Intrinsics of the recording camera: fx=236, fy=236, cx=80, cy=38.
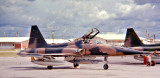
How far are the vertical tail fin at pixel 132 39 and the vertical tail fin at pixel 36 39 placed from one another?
33.3ft

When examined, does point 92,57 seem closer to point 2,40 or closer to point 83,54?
point 83,54

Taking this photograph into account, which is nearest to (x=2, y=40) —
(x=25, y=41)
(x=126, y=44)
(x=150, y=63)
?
(x=25, y=41)

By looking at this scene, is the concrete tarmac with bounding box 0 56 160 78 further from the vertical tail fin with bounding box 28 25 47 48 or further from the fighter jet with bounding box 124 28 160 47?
the fighter jet with bounding box 124 28 160 47

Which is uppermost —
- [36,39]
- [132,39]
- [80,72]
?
[132,39]

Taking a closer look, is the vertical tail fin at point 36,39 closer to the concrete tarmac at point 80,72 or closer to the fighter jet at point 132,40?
the concrete tarmac at point 80,72

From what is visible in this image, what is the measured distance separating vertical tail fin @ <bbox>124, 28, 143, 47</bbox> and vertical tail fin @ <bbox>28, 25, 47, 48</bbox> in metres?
10.2

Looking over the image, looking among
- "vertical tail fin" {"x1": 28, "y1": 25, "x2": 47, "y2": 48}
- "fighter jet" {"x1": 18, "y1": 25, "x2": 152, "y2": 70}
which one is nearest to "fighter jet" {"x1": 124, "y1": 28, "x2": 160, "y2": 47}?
"fighter jet" {"x1": 18, "y1": 25, "x2": 152, "y2": 70}

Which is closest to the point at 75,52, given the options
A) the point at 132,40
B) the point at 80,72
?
the point at 80,72

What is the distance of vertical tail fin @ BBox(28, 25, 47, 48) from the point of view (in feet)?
62.8

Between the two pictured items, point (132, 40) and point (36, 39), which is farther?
point (132, 40)

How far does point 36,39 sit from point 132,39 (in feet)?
36.4

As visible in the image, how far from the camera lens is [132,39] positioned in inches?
1001

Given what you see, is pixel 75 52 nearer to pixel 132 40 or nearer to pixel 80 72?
pixel 80 72

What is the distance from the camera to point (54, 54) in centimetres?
1667
